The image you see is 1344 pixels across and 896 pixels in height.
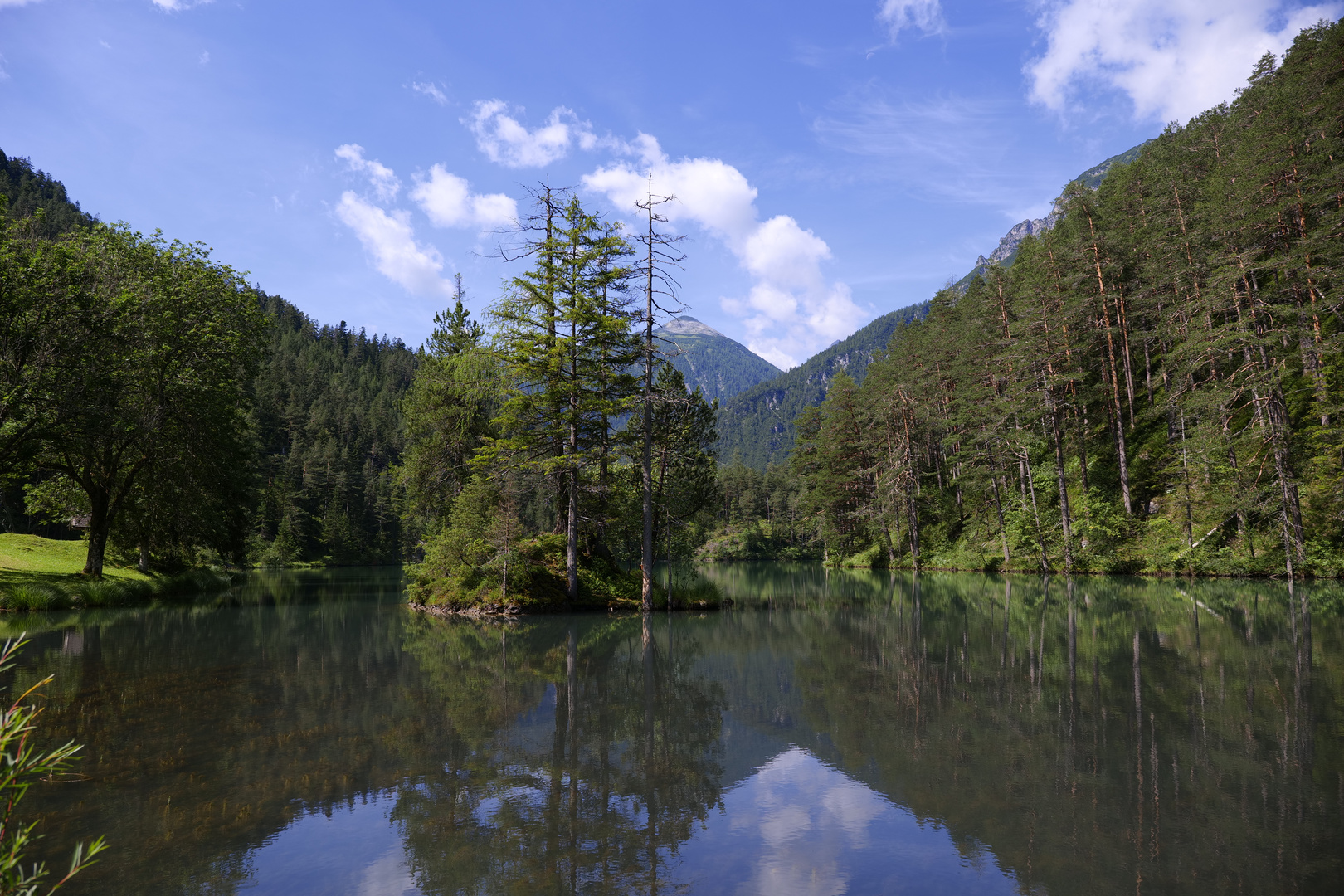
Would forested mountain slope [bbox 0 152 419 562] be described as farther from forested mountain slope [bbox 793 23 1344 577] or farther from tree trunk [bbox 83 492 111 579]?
forested mountain slope [bbox 793 23 1344 577]

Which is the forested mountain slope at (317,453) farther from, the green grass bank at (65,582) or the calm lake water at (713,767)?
the calm lake water at (713,767)

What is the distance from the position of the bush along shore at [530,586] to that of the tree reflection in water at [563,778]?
10.7 m

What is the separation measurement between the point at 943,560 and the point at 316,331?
169320 millimetres

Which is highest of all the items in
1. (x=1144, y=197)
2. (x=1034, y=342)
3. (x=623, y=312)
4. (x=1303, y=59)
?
(x=1303, y=59)

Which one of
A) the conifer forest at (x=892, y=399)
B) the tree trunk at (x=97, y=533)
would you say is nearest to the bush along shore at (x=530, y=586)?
the conifer forest at (x=892, y=399)

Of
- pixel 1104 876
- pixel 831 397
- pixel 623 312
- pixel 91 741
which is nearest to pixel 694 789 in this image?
pixel 1104 876

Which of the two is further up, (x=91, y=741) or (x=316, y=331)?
(x=316, y=331)

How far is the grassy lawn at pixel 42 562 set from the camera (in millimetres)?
25234

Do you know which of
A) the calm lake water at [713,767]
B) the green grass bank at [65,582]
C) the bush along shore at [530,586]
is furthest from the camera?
the bush along shore at [530,586]

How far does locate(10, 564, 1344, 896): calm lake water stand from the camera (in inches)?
203

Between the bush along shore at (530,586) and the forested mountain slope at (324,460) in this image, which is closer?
the bush along shore at (530,586)

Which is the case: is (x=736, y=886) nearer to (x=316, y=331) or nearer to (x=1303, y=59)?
(x=1303, y=59)

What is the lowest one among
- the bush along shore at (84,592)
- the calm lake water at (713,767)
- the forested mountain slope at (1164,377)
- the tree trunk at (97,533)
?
the bush along shore at (84,592)

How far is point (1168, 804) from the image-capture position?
6.18 m
